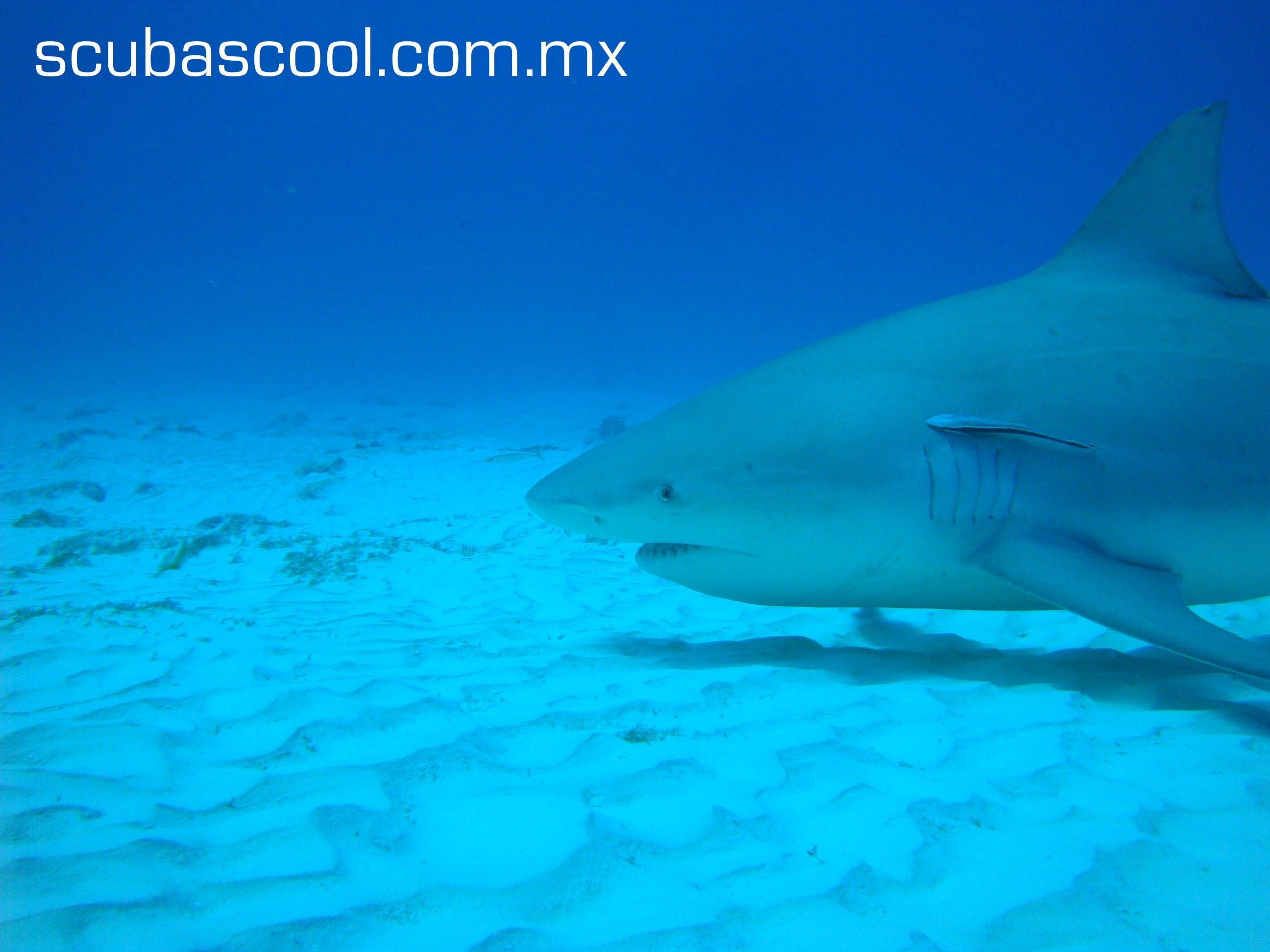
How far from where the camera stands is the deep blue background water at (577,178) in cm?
6519

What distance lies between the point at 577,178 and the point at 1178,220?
132738 millimetres

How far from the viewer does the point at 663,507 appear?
7.54 feet

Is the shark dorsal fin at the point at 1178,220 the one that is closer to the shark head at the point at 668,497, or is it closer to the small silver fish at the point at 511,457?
the shark head at the point at 668,497

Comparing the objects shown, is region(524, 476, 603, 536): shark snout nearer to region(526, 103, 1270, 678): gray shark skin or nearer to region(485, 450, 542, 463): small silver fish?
region(526, 103, 1270, 678): gray shark skin

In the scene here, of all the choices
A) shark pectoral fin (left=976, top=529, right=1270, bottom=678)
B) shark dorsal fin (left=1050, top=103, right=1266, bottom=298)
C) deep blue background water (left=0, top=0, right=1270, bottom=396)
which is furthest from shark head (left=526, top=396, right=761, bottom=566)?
deep blue background water (left=0, top=0, right=1270, bottom=396)

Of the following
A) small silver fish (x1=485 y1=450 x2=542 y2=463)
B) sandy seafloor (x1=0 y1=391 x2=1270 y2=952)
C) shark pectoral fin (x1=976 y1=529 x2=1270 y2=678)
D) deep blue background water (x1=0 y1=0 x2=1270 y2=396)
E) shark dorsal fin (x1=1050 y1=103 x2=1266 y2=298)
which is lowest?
sandy seafloor (x1=0 y1=391 x2=1270 y2=952)

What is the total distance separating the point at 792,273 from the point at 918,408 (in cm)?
9451

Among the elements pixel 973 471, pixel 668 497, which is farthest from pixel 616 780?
pixel 973 471

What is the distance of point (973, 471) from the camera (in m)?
2.22

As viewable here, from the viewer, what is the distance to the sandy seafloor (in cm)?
115

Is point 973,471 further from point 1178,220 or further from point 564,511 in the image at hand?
point 1178,220

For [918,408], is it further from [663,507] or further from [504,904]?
[504,904]

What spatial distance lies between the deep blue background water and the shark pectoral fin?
129 feet

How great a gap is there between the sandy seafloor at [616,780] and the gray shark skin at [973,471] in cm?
45
